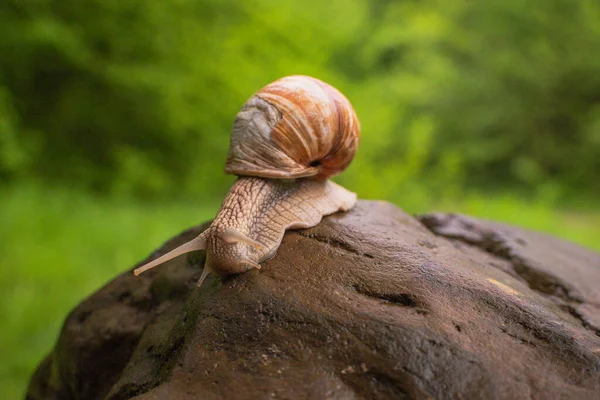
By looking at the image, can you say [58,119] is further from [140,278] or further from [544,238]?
[544,238]

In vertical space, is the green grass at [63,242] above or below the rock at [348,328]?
below

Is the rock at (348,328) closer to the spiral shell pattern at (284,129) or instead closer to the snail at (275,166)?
the snail at (275,166)

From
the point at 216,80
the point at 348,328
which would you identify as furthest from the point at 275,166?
the point at 216,80

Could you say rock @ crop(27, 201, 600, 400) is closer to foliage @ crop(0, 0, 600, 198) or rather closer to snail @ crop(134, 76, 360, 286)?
snail @ crop(134, 76, 360, 286)

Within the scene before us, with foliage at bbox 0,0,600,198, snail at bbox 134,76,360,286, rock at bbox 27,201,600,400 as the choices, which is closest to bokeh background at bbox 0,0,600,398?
foliage at bbox 0,0,600,198

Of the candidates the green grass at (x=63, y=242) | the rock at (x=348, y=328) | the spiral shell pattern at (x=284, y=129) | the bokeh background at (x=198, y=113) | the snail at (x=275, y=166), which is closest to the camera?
the rock at (x=348, y=328)

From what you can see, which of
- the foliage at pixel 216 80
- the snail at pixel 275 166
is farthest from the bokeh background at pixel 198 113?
the snail at pixel 275 166

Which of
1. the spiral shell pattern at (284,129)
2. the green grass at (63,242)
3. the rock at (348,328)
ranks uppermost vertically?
the spiral shell pattern at (284,129)

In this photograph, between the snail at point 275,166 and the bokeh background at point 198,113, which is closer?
the snail at point 275,166
